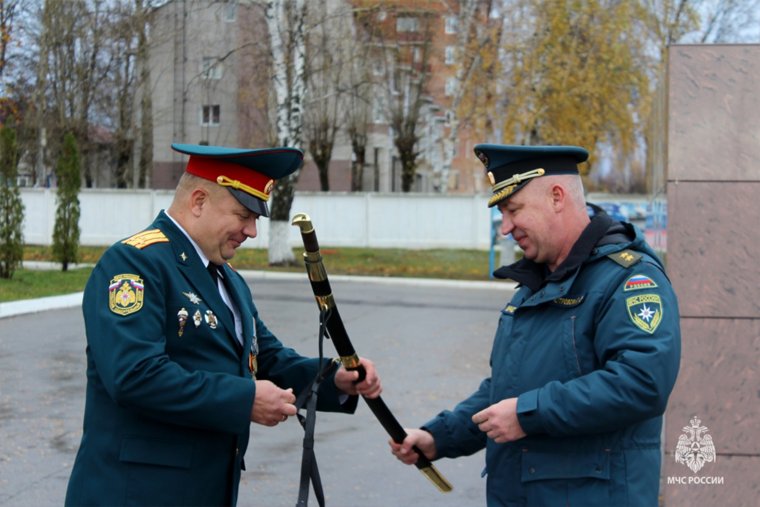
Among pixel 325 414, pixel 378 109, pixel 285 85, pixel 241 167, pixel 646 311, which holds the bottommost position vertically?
pixel 325 414

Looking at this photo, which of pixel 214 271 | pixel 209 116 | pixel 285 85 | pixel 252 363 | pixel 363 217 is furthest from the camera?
pixel 209 116

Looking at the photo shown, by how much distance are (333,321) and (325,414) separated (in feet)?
19.0

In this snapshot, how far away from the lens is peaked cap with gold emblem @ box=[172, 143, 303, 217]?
3.37 meters

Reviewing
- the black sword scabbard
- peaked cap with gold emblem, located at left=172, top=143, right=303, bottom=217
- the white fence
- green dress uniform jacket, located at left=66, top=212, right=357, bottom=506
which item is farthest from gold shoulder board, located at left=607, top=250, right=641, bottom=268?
the white fence

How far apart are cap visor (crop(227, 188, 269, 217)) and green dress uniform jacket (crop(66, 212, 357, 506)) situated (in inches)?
8.8

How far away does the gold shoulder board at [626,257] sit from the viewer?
324cm

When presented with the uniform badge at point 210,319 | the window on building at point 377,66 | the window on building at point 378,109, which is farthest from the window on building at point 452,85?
the uniform badge at point 210,319

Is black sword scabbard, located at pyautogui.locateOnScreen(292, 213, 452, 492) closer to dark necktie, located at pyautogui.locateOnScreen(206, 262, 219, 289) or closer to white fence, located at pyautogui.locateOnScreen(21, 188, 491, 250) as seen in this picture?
dark necktie, located at pyautogui.locateOnScreen(206, 262, 219, 289)

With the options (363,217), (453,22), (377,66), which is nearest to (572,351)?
(453,22)

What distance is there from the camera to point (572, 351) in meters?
3.24

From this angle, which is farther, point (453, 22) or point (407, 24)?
point (407, 24)

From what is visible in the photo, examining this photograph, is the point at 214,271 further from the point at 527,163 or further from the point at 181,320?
the point at 527,163

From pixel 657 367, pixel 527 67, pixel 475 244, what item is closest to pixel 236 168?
pixel 657 367

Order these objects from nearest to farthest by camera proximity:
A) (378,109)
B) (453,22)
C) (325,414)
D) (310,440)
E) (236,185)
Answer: (310,440) < (236,185) < (325,414) < (453,22) < (378,109)
